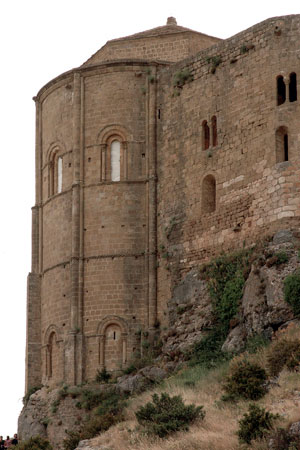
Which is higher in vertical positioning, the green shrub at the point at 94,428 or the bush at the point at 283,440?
the green shrub at the point at 94,428

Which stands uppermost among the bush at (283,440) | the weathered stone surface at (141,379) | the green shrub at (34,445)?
the weathered stone surface at (141,379)

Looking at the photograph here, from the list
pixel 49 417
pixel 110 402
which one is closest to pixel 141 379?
pixel 110 402

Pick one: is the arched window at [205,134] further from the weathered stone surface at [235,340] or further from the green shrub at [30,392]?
the green shrub at [30,392]

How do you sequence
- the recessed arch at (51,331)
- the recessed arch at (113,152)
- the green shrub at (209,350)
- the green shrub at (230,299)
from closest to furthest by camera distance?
the green shrub at (209,350) → the green shrub at (230,299) → the recessed arch at (51,331) → the recessed arch at (113,152)

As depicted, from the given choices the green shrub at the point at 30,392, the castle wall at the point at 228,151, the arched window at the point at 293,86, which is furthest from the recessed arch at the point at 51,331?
the arched window at the point at 293,86

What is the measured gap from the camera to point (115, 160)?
3847 cm

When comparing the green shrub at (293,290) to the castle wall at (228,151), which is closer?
the green shrub at (293,290)

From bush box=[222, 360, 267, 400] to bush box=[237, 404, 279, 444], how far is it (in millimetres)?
2630

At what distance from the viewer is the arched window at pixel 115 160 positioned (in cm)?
3834

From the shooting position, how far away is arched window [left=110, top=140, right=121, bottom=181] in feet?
126

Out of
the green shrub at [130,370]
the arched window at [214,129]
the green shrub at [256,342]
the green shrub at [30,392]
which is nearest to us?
the green shrub at [256,342]

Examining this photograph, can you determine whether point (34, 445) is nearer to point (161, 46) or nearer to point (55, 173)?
point (55, 173)

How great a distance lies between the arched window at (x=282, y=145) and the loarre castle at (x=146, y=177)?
0.05m

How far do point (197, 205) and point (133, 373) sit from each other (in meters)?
5.28
